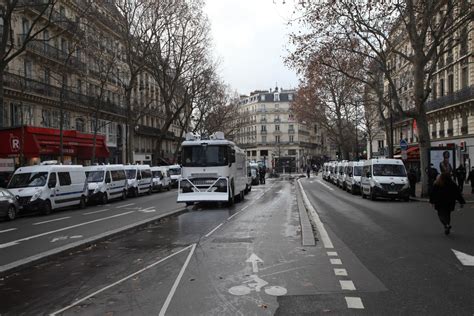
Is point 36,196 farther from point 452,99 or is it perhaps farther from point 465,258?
point 452,99

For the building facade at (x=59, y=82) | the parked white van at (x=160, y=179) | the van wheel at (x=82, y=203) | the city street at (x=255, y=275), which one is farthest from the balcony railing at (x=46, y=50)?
the city street at (x=255, y=275)

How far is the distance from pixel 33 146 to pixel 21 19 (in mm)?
10683

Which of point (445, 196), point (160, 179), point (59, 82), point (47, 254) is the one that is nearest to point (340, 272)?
point (445, 196)

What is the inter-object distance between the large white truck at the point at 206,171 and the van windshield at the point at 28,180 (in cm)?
621

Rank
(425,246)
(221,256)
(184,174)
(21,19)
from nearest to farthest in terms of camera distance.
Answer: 1. (221,256)
2. (425,246)
3. (184,174)
4. (21,19)

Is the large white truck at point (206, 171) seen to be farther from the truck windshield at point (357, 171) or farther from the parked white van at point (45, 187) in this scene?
the truck windshield at point (357, 171)

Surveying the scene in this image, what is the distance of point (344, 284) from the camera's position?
23.5 feet

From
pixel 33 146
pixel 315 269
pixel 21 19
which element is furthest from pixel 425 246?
pixel 21 19

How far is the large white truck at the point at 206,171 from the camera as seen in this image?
71.8 ft

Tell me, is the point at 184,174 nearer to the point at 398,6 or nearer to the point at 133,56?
the point at 398,6

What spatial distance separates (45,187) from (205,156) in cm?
721

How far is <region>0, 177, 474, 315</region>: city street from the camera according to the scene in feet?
20.3

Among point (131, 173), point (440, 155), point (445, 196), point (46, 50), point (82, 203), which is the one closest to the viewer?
point (445, 196)

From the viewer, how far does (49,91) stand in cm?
3934
